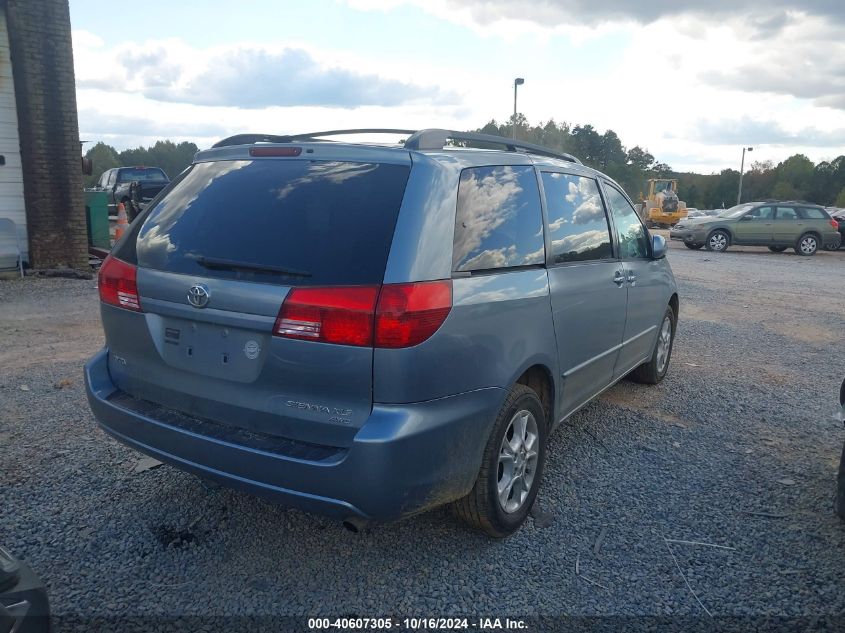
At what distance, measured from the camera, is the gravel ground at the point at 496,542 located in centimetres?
288

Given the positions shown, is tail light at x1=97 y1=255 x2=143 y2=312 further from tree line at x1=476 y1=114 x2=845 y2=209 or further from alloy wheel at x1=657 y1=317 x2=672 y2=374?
tree line at x1=476 y1=114 x2=845 y2=209

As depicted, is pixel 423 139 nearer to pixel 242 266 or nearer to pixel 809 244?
pixel 242 266

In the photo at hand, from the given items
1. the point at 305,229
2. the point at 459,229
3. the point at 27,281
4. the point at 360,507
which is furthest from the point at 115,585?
the point at 27,281

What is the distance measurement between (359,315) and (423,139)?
0.98 m

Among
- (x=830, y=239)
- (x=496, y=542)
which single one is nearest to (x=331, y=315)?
(x=496, y=542)

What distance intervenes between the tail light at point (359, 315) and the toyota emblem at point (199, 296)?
0.36 metres

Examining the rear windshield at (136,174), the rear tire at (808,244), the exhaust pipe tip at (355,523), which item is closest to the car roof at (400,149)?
the exhaust pipe tip at (355,523)

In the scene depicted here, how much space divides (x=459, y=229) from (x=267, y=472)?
50.2 inches

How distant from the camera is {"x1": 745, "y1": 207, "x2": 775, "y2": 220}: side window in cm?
2162

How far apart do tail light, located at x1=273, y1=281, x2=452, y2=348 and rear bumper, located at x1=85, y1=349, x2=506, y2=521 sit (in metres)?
0.27

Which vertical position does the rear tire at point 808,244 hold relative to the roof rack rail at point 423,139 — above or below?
below

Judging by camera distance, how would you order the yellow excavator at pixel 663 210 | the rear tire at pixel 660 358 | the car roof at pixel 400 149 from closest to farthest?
the car roof at pixel 400 149 → the rear tire at pixel 660 358 → the yellow excavator at pixel 663 210

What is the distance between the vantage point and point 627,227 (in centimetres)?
500

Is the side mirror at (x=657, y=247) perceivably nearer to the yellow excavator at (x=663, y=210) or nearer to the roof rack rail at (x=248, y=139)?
the roof rack rail at (x=248, y=139)
